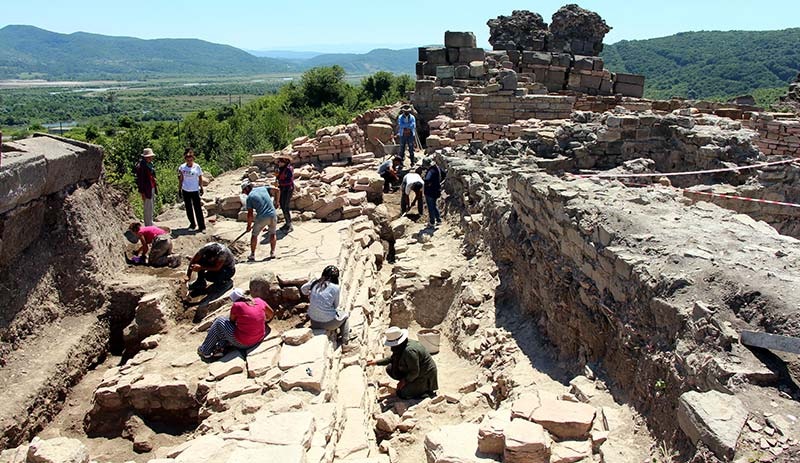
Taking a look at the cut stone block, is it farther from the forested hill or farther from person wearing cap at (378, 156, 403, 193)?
the forested hill

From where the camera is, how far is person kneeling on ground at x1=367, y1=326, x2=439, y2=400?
654 cm

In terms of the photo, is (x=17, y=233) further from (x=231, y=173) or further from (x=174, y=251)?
(x=231, y=173)

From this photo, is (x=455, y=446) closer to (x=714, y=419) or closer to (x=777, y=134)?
(x=714, y=419)

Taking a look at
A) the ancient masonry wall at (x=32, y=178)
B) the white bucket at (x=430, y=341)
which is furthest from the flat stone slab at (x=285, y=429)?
the white bucket at (x=430, y=341)

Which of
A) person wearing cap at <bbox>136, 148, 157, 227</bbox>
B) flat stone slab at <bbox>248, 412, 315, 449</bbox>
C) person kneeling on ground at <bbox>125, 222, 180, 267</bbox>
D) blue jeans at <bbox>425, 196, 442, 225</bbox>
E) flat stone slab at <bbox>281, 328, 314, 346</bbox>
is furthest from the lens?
blue jeans at <bbox>425, 196, 442, 225</bbox>

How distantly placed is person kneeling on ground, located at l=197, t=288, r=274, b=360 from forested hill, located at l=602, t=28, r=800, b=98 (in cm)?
5830

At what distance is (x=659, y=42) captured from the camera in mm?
100312

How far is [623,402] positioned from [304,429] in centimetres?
266

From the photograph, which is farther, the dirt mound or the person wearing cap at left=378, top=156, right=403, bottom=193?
the person wearing cap at left=378, top=156, right=403, bottom=193

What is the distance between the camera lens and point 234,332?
20.2 ft

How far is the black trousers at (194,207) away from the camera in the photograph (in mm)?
9281

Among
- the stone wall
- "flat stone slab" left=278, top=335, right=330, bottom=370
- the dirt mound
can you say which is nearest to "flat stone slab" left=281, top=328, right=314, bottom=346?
"flat stone slab" left=278, top=335, right=330, bottom=370

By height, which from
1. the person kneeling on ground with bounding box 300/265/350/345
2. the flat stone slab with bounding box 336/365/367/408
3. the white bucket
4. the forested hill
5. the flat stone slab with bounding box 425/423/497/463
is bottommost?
the white bucket

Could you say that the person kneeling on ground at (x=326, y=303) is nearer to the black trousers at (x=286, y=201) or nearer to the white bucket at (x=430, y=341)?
the white bucket at (x=430, y=341)
